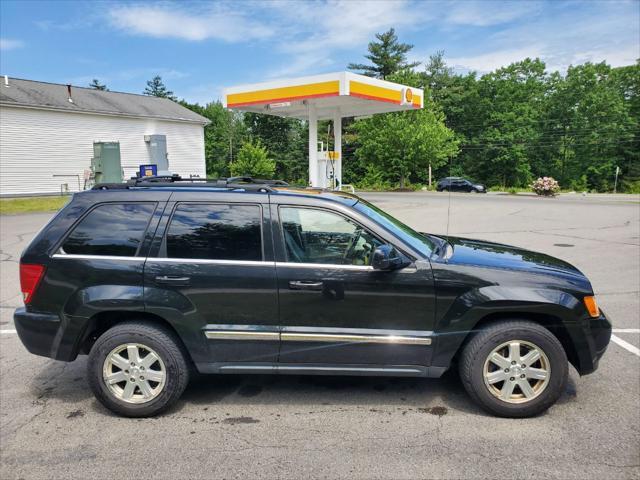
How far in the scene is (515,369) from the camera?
3385 mm

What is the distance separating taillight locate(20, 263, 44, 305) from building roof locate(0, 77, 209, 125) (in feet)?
94.5

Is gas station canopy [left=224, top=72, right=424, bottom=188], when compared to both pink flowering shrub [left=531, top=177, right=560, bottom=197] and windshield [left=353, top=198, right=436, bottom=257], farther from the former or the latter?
windshield [left=353, top=198, right=436, bottom=257]

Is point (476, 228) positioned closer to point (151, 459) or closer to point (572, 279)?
point (572, 279)

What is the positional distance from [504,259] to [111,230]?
122 inches

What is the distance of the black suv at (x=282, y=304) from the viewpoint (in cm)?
338

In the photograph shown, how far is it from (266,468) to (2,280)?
24.1ft

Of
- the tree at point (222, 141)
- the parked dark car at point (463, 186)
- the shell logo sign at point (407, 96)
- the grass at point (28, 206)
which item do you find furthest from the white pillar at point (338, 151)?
the tree at point (222, 141)

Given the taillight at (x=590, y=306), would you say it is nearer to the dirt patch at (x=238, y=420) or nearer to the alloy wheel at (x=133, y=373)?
the dirt patch at (x=238, y=420)

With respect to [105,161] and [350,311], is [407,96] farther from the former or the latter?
[350,311]

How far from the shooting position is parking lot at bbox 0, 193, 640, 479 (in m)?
2.87

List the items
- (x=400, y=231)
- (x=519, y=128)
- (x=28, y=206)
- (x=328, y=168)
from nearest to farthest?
(x=400, y=231), (x=28, y=206), (x=328, y=168), (x=519, y=128)

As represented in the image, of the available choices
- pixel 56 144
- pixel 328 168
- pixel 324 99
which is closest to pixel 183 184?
pixel 324 99

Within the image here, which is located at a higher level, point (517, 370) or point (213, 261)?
point (213, 261)

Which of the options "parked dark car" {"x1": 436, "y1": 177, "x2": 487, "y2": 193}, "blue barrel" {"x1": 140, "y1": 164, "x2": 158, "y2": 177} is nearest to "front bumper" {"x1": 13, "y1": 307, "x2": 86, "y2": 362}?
"blue barrel" {"x1": 140, "y1": 164, "x2": 158, "y2": 177}
